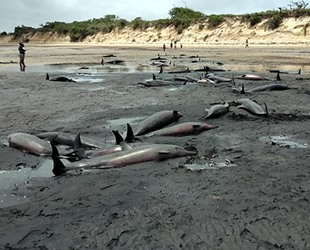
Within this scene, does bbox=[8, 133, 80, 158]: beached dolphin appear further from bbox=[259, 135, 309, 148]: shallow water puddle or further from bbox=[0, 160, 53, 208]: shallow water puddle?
bbox=[259, 135, 309, 148]: shallow water puddle

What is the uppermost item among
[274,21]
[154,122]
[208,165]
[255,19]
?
[255,19]

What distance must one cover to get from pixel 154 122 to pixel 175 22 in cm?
6209

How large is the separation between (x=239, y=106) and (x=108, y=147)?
4.58 metres

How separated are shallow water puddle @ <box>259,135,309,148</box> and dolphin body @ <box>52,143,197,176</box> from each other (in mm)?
1778

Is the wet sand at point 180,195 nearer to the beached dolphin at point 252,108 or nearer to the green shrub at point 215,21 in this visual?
the beached dolphin at point 252,108

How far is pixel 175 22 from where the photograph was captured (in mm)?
67062

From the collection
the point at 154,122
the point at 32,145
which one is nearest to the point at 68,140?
the point at 32,145

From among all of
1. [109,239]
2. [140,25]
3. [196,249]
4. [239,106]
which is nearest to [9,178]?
[109,239]

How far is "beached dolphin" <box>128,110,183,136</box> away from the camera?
7.57 metres

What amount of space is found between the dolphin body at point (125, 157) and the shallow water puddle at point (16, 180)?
0.27 meters

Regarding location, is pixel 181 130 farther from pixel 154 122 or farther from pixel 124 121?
pixel 124 121

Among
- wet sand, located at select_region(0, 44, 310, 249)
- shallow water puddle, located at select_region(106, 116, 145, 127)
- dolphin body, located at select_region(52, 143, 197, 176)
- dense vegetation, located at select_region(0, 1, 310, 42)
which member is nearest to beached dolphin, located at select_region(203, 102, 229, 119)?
wet sand, located at select_region(0, 44, 310, 249)

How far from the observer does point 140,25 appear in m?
75.0

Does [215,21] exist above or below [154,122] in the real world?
above
